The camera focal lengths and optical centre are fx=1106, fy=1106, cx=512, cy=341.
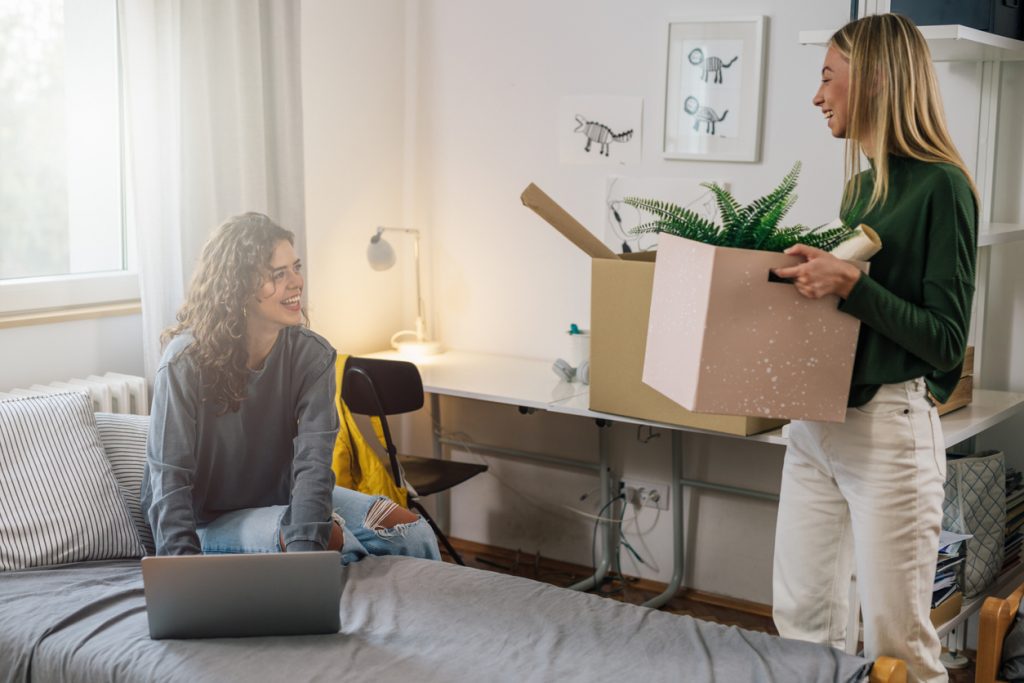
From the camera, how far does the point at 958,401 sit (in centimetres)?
266

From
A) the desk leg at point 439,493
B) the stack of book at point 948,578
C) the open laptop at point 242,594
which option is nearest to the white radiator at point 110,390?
the open laptop at point 242,594

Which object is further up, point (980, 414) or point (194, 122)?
point (194, 122)

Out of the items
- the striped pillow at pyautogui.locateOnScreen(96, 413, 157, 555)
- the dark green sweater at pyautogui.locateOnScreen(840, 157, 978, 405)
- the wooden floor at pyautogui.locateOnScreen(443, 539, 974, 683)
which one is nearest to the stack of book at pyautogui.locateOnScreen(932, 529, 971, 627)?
the wooden floor at pyautogui.locateOnScreen(443, 539, 974, 683)

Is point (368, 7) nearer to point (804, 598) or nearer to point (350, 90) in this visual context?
point (350, 90)

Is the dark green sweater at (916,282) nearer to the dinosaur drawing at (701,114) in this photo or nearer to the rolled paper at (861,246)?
the rolled paper at (861,246)

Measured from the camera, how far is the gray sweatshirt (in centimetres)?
216

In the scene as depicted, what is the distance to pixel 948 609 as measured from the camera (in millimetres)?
2553

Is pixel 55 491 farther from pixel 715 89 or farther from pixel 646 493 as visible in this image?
pixel 715 89

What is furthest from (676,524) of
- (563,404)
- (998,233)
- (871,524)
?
(871,524)

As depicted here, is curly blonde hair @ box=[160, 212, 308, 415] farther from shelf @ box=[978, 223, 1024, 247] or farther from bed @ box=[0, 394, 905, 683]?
shelf @ box=[978, 223, 1024, 247]

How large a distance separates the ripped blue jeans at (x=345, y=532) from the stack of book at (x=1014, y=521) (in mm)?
1467

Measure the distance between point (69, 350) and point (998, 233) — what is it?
7.49 ft

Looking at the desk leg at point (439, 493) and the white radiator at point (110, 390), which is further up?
the white radiator at point (110, 390)

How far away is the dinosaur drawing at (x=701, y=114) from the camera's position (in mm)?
3205
